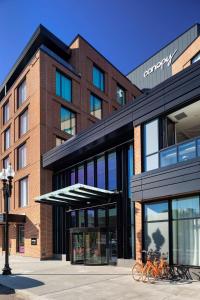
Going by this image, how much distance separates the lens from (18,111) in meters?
35.3

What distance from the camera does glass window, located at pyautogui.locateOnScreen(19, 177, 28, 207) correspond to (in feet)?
107

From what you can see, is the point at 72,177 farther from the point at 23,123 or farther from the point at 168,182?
the point at 168,182

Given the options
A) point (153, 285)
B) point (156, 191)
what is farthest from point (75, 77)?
point (153, 285)

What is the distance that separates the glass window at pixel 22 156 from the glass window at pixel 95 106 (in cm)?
761

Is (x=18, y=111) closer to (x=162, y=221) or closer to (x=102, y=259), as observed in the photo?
(x=102, y=259)

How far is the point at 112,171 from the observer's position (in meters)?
22.0

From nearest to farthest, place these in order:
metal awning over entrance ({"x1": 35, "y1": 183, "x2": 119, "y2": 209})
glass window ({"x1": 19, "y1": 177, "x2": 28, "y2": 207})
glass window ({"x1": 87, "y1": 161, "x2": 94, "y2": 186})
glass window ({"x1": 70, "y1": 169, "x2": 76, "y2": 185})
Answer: metal awning over entrance ({"x1": 35, "y1": 183, "x2": 119, "y2": 209}) → glass window ({"x1": 87, "y1": 161, "x2": 94, "y2": 186}) → glass window ({"x1": 70, "y1": 169, "x2": 76, "y2": 185}) → glass window ({"x1": 19, "y1": 177, "x2": 28, "y2": 207})

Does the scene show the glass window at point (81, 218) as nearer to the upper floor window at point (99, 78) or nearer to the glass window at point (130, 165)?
the glass window at point (130, 165)

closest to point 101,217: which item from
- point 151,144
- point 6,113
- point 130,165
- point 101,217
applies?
point 101,217

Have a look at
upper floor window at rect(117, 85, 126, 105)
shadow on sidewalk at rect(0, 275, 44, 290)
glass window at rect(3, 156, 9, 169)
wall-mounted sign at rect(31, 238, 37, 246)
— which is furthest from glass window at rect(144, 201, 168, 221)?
upper floor window at rect(117, 85, 126, 105)

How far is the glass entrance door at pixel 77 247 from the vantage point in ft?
71.5

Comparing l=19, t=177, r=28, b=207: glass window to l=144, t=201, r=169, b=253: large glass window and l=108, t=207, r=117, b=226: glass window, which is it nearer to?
l=108, t=207, r=117, b=226: glass window

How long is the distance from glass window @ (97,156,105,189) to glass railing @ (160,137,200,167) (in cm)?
690

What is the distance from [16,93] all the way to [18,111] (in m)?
2.05
